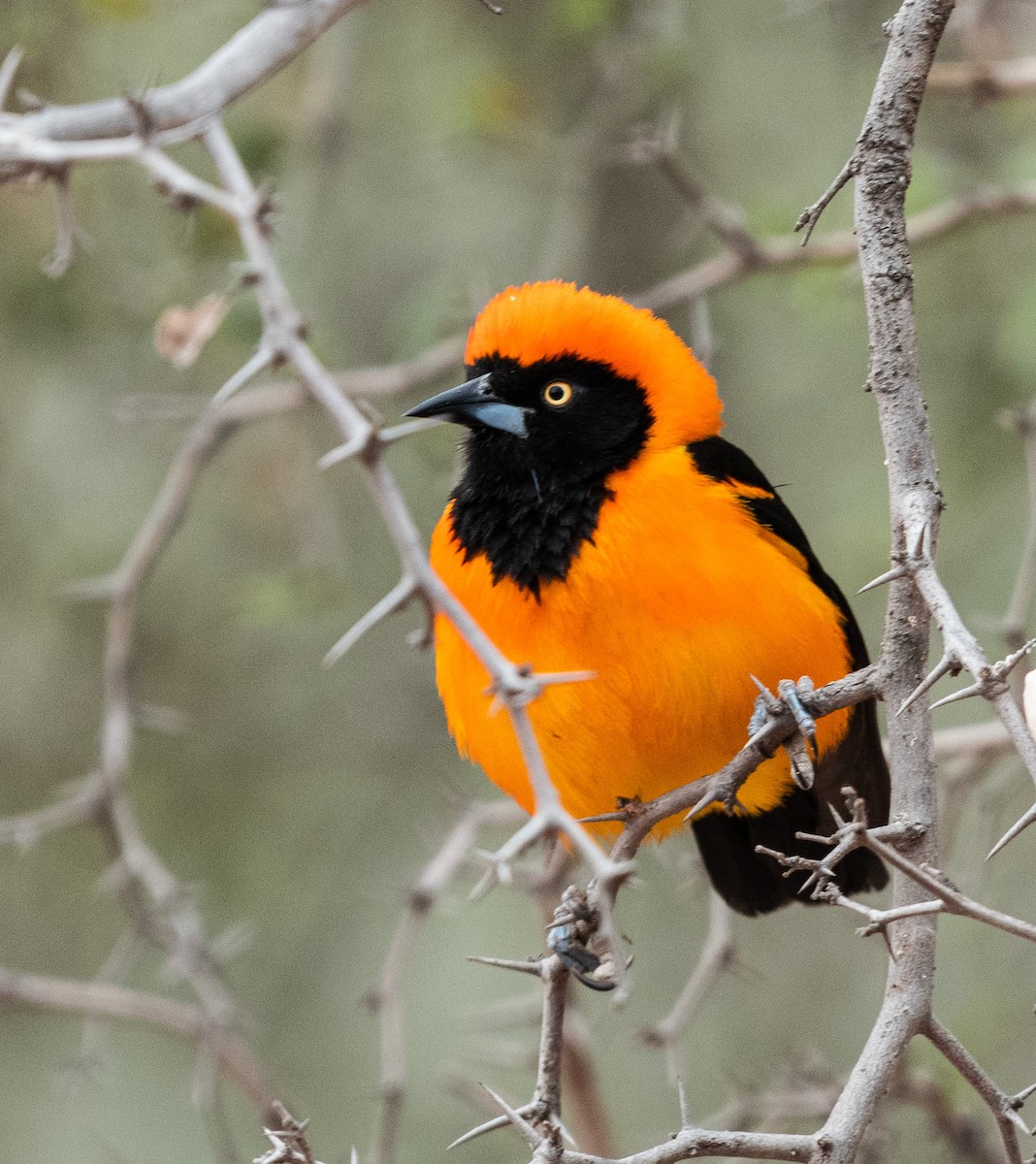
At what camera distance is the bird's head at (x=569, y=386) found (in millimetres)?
3316

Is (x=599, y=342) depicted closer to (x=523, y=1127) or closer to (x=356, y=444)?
(x=356, y=444)

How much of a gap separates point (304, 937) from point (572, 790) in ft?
8.98

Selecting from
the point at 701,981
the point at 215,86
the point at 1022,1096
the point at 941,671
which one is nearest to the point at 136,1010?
the point at 701,981

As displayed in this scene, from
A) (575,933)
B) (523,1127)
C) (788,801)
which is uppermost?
(523,1127)

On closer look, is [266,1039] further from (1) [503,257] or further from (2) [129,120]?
(2) [129,120]

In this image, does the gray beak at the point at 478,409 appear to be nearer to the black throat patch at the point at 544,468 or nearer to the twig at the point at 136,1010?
the black throat patch at the point at 544,468

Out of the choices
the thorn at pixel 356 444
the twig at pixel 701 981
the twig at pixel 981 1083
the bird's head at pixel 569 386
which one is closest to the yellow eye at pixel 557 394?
the bird's head at pixel 569 386

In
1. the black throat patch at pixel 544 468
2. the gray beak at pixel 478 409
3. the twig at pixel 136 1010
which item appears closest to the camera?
the black throat patch at pixel 544 468

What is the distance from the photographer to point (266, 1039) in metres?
5.91

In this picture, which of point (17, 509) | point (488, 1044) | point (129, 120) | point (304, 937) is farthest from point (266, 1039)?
point (129, 120)

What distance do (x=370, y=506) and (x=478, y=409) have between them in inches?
107

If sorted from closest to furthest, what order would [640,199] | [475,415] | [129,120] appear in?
[129,120]
[475,415]
[640,199]

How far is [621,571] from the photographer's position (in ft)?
10.1

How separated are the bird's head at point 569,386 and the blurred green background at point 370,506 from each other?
179 centimetres
